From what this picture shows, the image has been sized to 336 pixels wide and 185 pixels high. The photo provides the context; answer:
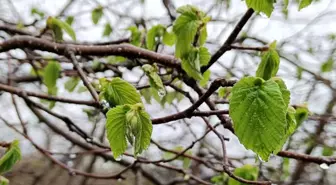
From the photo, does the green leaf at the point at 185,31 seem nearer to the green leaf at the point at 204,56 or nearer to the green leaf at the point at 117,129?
the green leaf at the point at 204,56

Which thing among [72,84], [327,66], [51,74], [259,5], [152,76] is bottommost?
[327,66]

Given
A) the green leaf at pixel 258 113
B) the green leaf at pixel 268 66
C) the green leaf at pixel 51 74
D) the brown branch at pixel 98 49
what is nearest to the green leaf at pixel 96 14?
the green leaf at pixel 51 74

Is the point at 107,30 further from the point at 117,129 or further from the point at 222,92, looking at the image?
the point at 117,129

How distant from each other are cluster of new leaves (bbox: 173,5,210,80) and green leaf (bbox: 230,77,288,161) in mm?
331

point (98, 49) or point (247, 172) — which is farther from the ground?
point (98, 49)

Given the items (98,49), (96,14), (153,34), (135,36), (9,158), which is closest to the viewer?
(9,158)

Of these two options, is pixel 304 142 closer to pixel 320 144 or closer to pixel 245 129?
pixel 320 144

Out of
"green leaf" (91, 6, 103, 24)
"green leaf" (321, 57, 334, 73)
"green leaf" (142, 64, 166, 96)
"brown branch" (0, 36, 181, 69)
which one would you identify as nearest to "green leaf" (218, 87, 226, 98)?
"brown branch" (0, 36, 181, 69)

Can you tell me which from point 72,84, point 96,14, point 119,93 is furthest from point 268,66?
point 96,14

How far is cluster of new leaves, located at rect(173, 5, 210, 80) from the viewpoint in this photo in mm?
962

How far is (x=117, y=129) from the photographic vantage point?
70 cm

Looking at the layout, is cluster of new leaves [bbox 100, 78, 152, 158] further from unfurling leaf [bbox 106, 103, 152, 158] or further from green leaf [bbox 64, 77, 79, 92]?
green leaf [bbox 64, 77, 79, 92]

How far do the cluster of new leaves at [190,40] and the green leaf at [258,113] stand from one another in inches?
13.0

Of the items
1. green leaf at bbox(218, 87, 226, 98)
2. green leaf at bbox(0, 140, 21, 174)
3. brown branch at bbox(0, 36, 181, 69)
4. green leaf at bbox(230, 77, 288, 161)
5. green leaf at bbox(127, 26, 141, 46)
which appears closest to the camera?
green leaf at bbox(230, 77, 288, 161)
